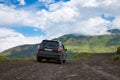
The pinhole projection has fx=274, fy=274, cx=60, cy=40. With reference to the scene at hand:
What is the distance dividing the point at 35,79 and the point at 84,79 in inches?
83.2

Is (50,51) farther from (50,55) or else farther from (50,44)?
(50,44)

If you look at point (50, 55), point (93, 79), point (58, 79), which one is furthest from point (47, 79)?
point (50, 55)

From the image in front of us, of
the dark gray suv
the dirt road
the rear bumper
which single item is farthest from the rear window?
the dirt road

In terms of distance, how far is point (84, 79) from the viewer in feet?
38.8

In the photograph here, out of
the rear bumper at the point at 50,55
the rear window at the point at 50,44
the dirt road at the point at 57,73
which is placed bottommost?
the dirt road at the point at 57,73

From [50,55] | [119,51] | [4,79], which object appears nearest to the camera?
[4,79]

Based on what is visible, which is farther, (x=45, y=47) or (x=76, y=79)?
(x=45, y=47)

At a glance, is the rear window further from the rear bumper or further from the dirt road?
the dirt road

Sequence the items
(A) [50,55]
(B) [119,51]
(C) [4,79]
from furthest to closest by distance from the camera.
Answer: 1. (B) [119,51]
2. (A) [50,55]
3. (C) [4,79]

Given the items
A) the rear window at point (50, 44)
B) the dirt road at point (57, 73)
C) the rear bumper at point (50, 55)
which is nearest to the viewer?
the dirt road at point (57, 73)

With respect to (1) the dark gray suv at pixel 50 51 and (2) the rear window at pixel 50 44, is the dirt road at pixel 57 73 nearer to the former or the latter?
(1) the dark gray suv at pixel 50 51

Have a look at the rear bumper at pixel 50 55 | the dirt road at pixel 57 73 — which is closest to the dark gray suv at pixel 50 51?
the rear bumper at pixel 50 55

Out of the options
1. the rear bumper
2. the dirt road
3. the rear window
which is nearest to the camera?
the dirt road

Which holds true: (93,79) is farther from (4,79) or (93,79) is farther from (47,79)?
(4,79)
